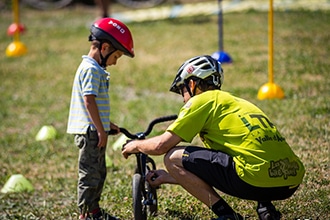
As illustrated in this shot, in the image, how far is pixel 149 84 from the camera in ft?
37.0

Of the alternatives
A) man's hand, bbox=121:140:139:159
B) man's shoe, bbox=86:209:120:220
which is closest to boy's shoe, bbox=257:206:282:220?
man's hand, bbox=121:140:139:159

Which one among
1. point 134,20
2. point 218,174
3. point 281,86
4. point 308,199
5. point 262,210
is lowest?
point 134,20

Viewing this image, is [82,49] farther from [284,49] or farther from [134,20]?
[284,49]

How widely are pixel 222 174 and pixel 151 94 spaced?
21.5 feet

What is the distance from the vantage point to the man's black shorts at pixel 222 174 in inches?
167

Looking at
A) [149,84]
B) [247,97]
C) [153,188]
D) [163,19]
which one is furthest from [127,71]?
[153,188]

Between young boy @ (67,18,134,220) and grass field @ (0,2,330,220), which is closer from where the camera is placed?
young boy @ (67,18,134,220)

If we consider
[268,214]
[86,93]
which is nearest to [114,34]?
[86,93]

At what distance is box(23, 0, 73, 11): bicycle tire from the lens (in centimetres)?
2059

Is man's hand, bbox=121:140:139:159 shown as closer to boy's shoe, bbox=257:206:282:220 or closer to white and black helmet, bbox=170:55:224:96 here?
white and black helmet, bbox=170:55:224:96

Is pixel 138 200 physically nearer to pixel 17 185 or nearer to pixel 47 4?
pixel 17 185

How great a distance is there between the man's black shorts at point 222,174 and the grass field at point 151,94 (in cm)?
71

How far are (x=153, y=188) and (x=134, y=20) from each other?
12.4m

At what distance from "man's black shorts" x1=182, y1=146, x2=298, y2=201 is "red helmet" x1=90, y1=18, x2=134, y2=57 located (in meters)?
1.16
